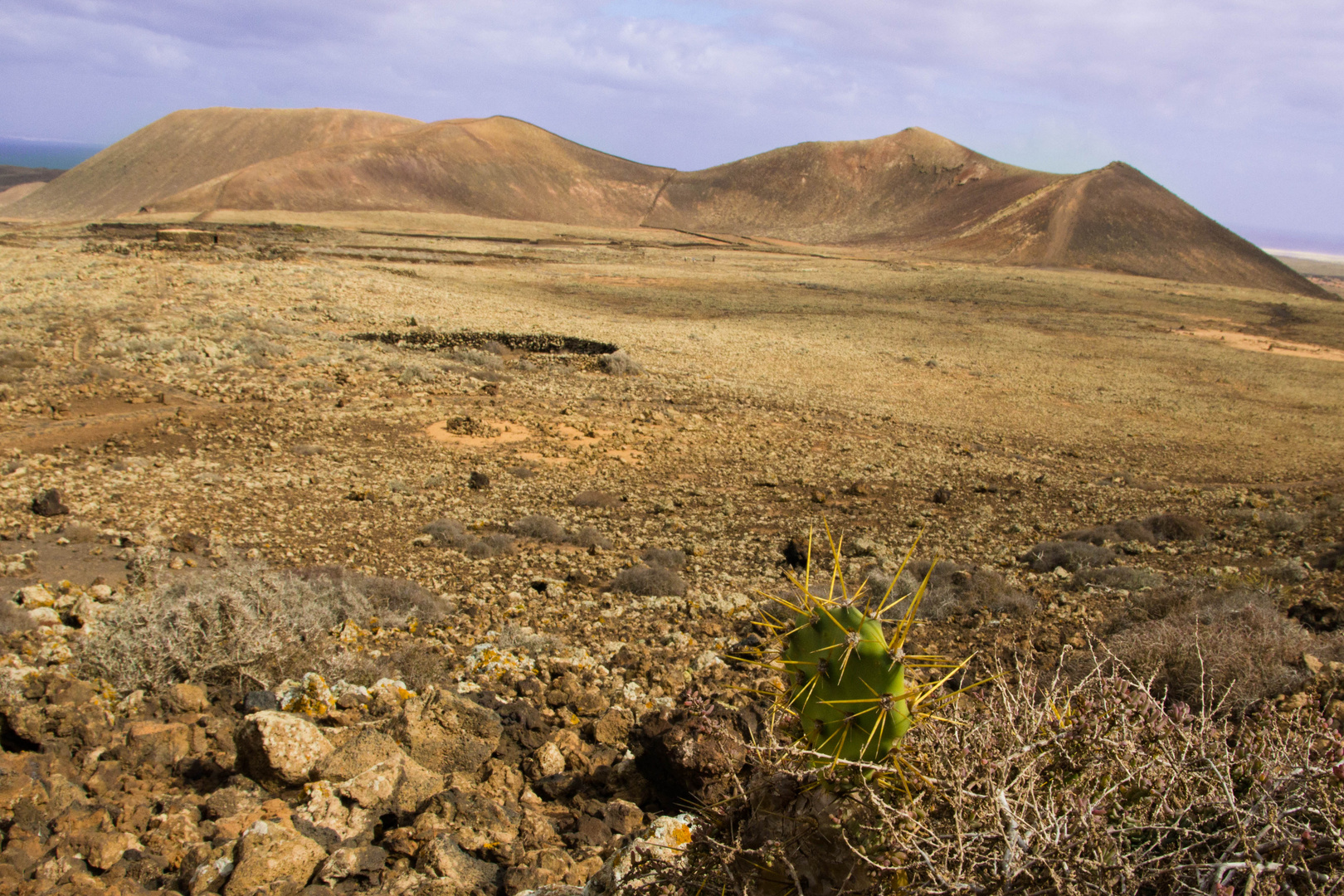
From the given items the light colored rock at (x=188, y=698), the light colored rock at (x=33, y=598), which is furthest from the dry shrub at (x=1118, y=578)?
the light colored rock at (x=33, y=598)

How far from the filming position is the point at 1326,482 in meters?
10.6

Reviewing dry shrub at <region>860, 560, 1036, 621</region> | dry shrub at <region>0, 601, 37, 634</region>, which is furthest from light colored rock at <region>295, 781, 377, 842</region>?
dry shrub at <region>860, 560, 1036, 621</region>

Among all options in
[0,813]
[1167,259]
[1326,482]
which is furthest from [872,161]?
[0,813]

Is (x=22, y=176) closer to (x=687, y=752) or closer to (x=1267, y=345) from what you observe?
(x=1267, y=345)

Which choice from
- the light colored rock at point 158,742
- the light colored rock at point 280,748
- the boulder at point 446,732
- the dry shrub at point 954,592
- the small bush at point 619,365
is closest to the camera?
the light colored rock at point 280,748

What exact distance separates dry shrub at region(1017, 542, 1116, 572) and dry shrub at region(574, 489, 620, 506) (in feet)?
13.1

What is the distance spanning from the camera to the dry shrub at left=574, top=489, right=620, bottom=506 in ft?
26.0

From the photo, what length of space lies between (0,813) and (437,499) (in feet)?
17.0

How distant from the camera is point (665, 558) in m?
6.50

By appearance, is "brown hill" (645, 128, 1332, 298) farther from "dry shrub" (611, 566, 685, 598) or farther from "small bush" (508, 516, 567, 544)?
"dry shrub" (611, 566, 685, 598)

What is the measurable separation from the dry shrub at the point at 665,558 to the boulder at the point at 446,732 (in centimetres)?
290

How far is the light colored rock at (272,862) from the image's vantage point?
7.98 ft

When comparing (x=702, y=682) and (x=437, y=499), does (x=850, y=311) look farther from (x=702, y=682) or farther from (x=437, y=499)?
(x=702, y=682)

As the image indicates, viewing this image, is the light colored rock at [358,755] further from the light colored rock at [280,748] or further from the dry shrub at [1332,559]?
the dry shrub at [1332,559]
